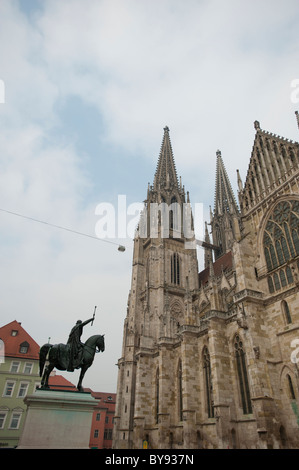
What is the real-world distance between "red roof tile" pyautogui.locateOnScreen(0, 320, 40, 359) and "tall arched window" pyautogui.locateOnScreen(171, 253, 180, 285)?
1924 centimetres

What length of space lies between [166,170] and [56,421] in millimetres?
51719

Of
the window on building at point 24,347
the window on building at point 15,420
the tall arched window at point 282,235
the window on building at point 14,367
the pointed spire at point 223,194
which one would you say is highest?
the pointed spire at point 223,194

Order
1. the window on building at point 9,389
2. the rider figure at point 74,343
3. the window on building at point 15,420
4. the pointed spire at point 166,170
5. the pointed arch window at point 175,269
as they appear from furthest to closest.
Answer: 1. the pointed spire at point 166,170
2. the pointed arch window at point 175,269
3. the window on building at point 9,389
4. the window on building at point 15,420
5. the rider figure at point 74,343

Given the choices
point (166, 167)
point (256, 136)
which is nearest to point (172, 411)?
point (256, 136)

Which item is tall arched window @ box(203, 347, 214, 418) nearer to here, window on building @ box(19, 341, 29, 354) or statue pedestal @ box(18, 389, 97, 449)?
statue pedestal @ box(18, 389, 97, 449)

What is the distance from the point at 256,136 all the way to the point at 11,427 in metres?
34.0

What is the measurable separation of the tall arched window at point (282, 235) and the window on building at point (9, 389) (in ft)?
89.0

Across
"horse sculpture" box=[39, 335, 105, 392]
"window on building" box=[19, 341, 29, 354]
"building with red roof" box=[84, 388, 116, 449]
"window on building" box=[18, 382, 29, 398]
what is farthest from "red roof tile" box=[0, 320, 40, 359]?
"horse sculpture" box=[39, 335, 105, 392]

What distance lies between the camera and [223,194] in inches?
2415

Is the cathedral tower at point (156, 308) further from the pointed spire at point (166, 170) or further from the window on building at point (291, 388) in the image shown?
the window on building at point (291, 388)

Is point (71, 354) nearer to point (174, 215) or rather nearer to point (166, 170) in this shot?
point (174, 215)

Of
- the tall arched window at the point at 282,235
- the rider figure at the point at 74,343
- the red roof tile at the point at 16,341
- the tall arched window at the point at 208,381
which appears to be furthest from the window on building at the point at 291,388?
the red roof tile at the point at 16,341

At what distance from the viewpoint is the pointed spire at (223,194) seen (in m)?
58.2

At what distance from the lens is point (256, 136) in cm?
2392
